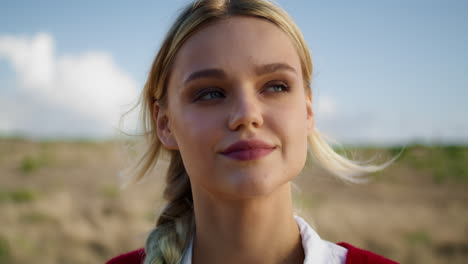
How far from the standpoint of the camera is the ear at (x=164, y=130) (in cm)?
242

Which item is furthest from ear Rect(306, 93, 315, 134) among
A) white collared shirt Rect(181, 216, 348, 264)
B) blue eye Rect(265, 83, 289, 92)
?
white collared shirt Rect(181, 216, 348, 264)

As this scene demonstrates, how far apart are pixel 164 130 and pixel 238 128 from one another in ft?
2.25

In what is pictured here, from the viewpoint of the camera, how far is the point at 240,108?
1930 millimetres

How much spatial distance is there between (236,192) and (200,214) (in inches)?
19.3

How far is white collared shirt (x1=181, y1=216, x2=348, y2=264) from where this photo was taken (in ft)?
7.19

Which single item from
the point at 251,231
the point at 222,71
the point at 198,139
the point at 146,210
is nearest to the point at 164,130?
the point at 198,139

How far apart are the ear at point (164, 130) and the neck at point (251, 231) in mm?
332

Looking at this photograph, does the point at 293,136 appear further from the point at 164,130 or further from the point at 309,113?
the point at 164,130

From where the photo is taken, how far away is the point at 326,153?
2.81 m

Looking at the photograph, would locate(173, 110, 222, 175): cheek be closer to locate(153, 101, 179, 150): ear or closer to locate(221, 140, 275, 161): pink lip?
locate(221, 140, 275, 161): pink lip

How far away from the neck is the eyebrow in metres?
0.61

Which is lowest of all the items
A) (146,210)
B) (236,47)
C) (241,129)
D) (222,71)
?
(146,210)

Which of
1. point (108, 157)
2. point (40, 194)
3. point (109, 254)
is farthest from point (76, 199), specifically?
point (108, 157)

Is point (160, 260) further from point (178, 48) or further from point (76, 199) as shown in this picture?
point (76, 199)
